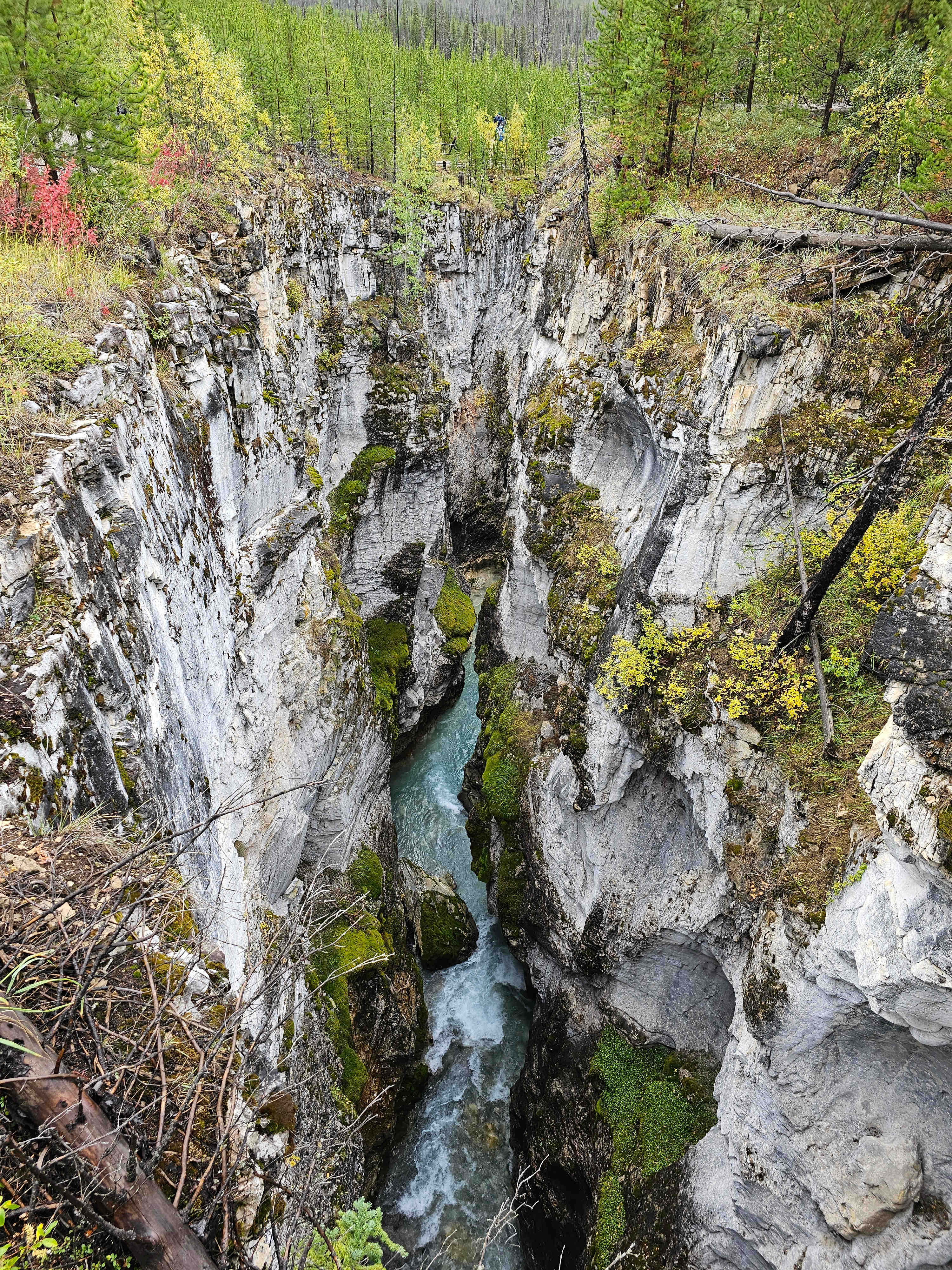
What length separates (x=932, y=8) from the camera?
13.4 metres

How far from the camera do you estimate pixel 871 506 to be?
7910 mm

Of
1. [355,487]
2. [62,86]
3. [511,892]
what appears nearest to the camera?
[62,86]

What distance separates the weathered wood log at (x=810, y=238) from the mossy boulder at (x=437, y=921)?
18.1 m

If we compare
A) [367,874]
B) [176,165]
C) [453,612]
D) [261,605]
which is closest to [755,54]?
[176,165]

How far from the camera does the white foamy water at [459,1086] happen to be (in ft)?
46.5

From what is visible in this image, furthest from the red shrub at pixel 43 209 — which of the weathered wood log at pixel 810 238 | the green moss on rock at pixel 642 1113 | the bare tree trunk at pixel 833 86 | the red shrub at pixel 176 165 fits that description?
the green moss on rock at pixel 642 1113

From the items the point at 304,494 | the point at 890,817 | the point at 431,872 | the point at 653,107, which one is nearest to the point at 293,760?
the point at 304,494

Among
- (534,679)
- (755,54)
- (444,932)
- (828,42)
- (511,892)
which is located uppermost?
(755,54)

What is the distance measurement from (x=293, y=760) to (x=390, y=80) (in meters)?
40.7

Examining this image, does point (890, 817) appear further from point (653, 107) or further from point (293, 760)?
point (653, 107)

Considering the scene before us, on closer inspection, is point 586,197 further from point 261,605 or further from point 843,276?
point 261,605

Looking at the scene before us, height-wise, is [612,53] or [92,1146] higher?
[612,53]

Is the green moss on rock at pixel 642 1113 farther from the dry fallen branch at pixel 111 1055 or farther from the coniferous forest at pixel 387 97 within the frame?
the coniferous forest at pixel 387 97

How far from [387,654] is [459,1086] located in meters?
13.6
